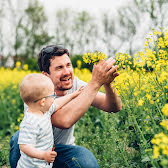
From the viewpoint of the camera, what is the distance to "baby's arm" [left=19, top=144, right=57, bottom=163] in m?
1.83

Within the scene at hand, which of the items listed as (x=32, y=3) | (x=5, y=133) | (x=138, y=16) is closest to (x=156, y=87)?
(x=5, y=133)

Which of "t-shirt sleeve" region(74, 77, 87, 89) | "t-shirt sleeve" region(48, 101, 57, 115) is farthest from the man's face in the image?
"t-shirt sleeve" region(48, 101, 57, 115)

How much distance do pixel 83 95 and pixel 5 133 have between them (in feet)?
13.0

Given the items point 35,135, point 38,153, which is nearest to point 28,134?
point 35,135

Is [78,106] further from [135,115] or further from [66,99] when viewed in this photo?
[135,115]

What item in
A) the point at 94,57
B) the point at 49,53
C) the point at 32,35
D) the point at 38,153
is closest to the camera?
Answer: the point at 38,153

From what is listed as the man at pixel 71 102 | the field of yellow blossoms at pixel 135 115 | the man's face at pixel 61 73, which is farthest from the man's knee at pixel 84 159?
the man's face at pixel 61 73

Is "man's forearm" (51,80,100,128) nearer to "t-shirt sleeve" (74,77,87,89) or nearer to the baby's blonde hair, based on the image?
the baby's blonde hair

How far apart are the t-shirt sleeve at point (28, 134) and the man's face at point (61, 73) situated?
0.72m

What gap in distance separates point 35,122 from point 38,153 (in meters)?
0.26

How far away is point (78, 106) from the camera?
6.93ft

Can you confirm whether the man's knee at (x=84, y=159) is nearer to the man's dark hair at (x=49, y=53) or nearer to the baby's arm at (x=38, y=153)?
the baby's arm at (x=38, y=153)

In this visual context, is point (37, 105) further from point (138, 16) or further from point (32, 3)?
point (32, 3)

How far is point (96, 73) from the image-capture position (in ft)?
6.89
